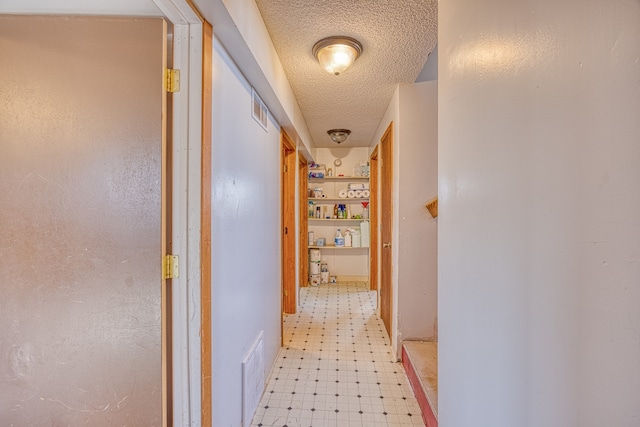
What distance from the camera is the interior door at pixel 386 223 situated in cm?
278

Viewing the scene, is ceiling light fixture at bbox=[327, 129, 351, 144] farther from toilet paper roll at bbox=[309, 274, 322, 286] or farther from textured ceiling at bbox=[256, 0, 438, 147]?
toilet paper roll at bbox=[309, 274, 322, 286]

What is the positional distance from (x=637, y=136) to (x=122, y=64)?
58.4 inches

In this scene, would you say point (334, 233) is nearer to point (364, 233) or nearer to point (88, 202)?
point (364, 233)

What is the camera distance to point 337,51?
1.75m

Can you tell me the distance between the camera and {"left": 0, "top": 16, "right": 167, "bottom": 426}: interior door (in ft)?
3.59

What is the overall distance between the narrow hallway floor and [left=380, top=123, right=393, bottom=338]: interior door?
0.86 ft

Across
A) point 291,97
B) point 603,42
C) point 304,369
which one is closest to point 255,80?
point 291,97

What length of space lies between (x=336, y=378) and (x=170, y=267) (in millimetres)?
1655

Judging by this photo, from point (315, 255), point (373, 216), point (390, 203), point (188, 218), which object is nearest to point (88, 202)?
point (188, 218)

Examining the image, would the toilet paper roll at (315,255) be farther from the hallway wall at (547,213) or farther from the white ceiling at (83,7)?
the white ceiling at (83,7)

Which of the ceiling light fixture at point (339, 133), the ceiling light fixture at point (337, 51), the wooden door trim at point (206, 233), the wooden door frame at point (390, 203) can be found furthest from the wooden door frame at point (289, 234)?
the wooden door trim at point (206, 233)

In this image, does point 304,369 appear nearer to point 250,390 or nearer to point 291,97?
point 250,390

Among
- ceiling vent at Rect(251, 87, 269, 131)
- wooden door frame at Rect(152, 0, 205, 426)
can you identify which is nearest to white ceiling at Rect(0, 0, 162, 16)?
wooden door frame at Rect(152, 0, 205, 426)

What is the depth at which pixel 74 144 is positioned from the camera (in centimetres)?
112
